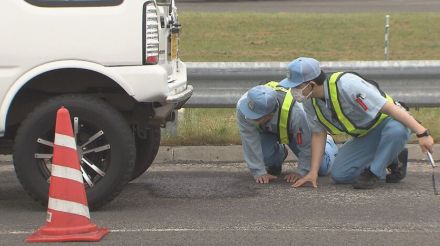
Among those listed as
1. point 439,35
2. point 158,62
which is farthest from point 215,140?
point 439,35

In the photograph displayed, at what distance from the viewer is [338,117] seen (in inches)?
225

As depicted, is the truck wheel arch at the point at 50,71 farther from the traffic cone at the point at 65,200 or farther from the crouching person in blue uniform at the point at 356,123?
the crouching person in blue uniform at the point at 356,123

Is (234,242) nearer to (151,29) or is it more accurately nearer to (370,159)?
(151,29)

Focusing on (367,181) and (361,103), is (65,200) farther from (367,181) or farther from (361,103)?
(367,181)

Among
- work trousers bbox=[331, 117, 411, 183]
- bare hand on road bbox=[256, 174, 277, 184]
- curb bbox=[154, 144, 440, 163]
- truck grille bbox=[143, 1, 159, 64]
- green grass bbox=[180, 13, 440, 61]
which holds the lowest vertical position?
green grass bbox=[180, 13, 440, 61]

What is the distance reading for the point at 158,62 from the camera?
5.09 m

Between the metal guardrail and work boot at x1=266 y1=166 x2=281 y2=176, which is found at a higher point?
the metal guardrail

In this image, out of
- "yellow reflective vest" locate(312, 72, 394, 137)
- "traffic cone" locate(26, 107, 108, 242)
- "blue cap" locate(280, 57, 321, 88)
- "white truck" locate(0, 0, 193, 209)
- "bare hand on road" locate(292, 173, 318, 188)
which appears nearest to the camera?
"traffic cone" locate(26, 107, 108, 242)

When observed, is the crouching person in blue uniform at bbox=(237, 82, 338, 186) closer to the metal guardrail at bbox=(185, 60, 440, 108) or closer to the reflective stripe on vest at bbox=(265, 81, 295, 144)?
the reflective stripe on vest at bbox=(265, 81, 295, 144)

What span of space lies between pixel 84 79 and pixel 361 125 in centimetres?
228

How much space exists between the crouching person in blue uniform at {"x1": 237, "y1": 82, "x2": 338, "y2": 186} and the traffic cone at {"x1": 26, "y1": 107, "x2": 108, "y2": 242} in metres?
1.73

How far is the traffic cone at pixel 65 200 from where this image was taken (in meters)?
4.48

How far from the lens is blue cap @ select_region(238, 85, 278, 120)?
5.69 meters

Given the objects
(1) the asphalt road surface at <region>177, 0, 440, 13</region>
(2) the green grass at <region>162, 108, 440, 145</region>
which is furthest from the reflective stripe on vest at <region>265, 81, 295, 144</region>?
(1) the asphalt road surface at <region>177, 0, 440, 13</region>
